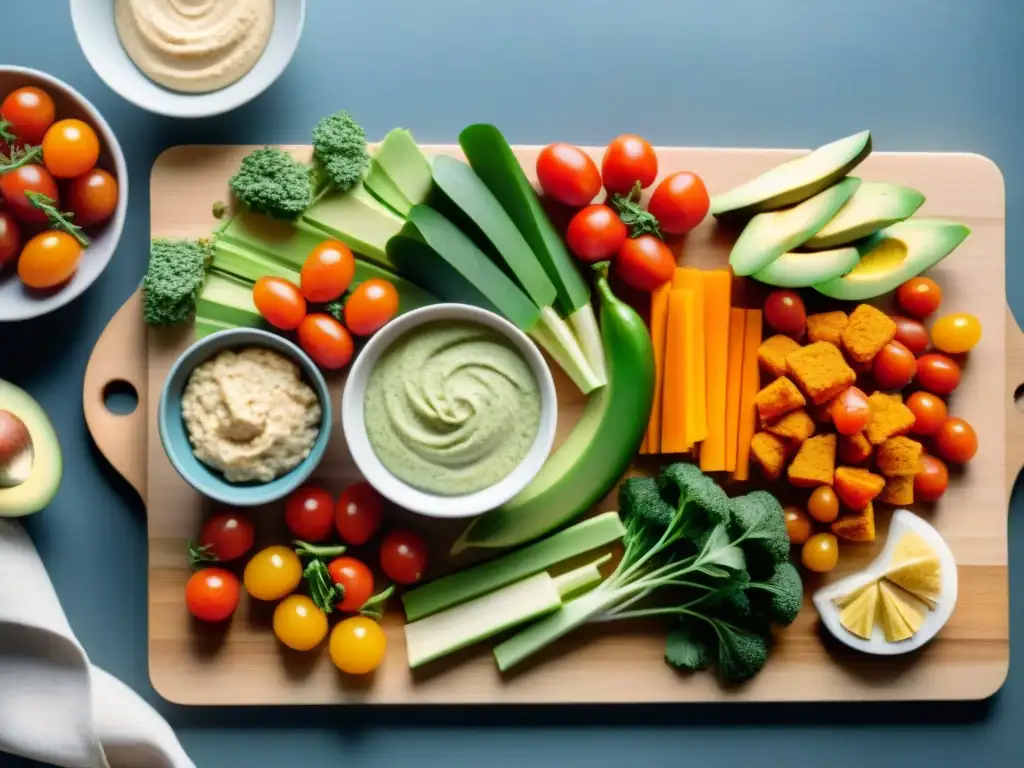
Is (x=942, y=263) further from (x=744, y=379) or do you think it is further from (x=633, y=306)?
(x=633, y=306)

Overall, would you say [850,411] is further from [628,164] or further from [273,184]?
[273,184]

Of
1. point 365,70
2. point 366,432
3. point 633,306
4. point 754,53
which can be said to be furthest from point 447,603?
point 754,53

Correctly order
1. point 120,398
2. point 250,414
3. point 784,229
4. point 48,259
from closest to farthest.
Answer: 1. point 250,414
2. point 48,259
3. point 784,229
4. point 120,398

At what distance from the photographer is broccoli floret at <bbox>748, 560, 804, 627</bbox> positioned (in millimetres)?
2227

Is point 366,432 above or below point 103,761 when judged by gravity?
above

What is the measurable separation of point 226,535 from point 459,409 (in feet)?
2.10

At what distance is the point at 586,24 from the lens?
98.1 inches

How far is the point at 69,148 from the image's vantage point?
2.20 m

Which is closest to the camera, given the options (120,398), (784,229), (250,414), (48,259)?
(250,414)

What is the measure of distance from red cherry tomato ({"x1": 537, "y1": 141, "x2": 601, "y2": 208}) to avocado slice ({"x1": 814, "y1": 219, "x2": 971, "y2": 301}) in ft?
1.94

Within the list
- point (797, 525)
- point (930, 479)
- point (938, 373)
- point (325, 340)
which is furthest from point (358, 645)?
point (938, 373)

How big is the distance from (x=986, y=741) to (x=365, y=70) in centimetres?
236

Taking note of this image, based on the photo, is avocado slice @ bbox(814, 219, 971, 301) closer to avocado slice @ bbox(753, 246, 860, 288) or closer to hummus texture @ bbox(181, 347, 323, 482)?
avocado slice @ bbox(753, 246, 860, 288)

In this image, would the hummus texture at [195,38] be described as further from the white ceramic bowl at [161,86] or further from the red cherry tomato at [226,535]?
the red cherry tomato at [226,535]
